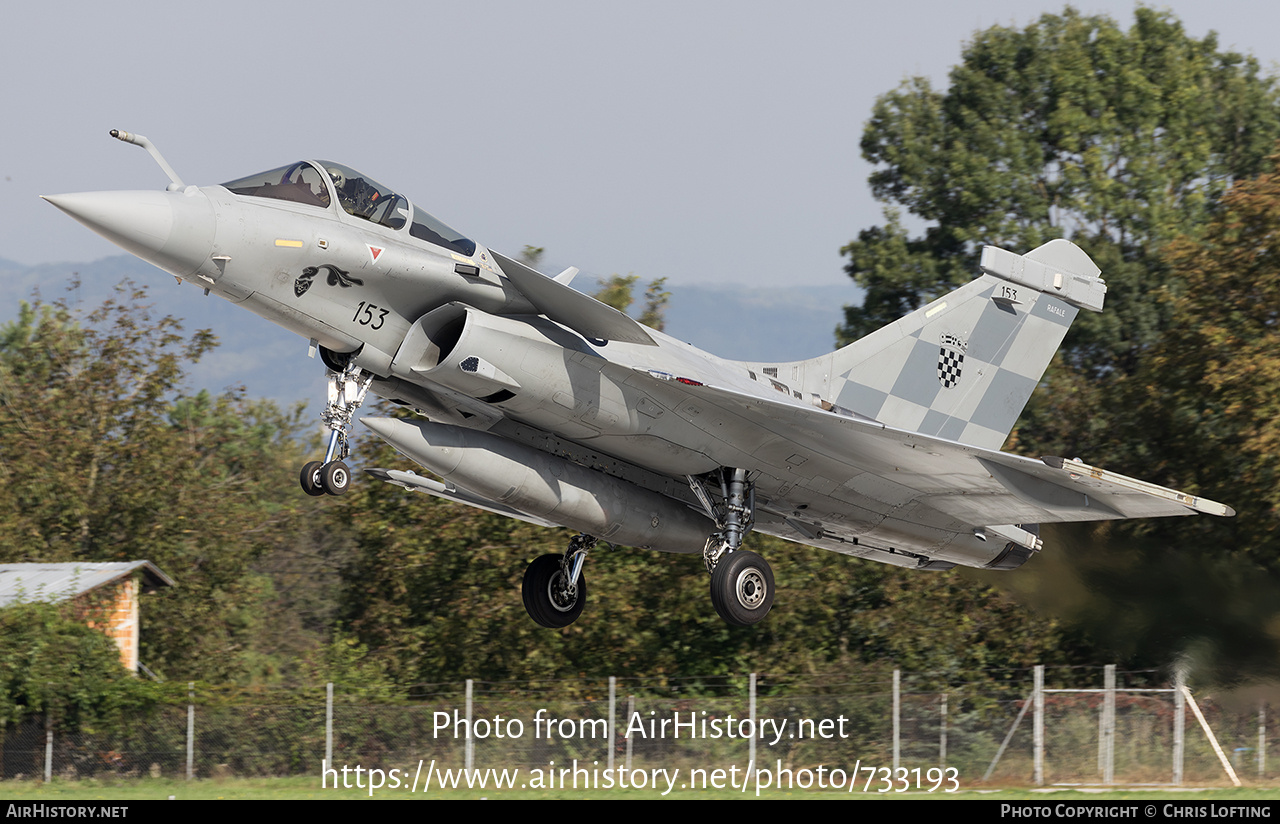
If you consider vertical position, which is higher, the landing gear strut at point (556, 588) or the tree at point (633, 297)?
the tree at point (633, 297)

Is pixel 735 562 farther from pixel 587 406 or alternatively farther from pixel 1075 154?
pixel 1075 154

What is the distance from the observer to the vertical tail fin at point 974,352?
16.6 metres

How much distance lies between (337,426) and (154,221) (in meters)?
2.55

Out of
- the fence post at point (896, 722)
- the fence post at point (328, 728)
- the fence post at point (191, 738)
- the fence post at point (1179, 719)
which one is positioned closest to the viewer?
the fence post at point (1179, 719)

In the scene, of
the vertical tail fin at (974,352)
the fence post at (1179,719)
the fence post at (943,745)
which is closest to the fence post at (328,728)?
the vertical tail fin at (974,352)

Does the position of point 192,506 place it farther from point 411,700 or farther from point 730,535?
point 730,535

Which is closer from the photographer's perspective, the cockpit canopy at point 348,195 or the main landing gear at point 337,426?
the main landing gear at point 337,426

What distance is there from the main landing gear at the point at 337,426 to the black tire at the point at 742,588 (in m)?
4.21

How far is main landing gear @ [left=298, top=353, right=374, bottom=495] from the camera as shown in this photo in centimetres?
1185

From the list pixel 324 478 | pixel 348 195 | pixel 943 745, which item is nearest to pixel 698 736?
pixel 943 745

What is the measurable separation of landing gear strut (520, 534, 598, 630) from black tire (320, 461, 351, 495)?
13.6 feet

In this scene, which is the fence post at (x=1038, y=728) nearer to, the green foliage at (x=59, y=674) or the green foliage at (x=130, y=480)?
the green foliage at (x=59, y=674)

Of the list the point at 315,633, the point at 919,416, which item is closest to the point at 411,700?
the point at 919,416

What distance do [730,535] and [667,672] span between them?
42.6 feet
